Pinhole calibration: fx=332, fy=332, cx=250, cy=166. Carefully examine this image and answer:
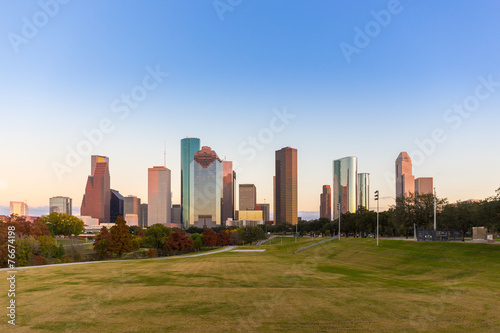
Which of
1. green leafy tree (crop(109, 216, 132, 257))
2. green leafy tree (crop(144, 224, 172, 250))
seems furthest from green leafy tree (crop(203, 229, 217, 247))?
green leafy tree (crop(109, 216, 132, 257))

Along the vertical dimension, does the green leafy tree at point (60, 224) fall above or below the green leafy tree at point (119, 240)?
below

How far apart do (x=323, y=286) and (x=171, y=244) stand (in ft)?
216

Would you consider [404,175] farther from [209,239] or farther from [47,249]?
[47,249]

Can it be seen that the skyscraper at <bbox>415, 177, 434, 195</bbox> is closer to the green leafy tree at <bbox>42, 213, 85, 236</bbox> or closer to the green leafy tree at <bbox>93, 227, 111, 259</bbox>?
the green leafy tree at <bbox>93, 227, 111, 259</bbox>

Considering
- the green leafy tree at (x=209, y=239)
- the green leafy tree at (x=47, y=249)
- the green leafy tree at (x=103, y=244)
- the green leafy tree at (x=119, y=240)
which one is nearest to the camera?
the green leafy tree at (x=47, y=249)

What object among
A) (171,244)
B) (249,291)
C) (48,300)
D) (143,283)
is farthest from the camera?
(171,244)

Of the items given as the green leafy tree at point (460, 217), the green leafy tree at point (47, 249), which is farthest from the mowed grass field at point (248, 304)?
the green leafy tree at point (460, 217)

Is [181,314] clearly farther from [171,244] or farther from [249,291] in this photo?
[171,244]

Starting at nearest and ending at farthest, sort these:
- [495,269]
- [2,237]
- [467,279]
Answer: [467,279] < [495,269] < [2,237]

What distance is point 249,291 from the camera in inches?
838

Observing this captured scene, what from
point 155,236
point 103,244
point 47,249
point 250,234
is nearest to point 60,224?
point 155,236

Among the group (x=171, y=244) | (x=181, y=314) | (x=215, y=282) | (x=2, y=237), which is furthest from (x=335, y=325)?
(x=171, y=244)

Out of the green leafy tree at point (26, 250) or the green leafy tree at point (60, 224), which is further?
the green leafy tree at point (60, 224)

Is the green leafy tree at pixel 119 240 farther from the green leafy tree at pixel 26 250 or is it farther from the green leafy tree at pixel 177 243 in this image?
the green leafy tree at pixel 177 243
